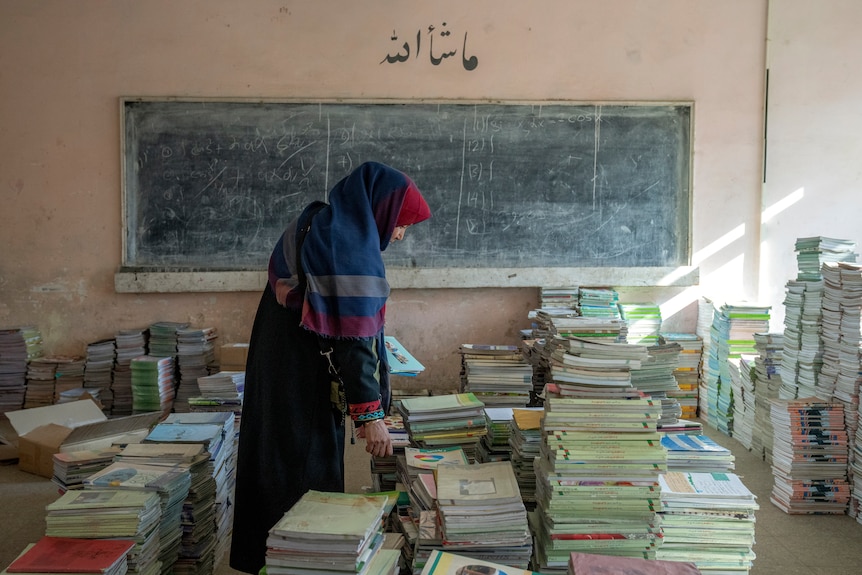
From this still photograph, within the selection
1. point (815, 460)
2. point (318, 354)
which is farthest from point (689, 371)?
point (318, 354)

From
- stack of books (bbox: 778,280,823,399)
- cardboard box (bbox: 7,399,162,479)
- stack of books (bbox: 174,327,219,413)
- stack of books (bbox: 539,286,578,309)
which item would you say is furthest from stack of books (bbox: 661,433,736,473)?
stack of books (bbox: 174,327,219,413)

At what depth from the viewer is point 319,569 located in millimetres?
1663

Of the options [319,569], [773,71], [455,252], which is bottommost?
[319,569]

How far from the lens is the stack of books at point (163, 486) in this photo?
2443 mm

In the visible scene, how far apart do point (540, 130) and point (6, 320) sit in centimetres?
434

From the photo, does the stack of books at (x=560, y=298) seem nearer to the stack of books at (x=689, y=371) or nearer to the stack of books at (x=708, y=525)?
the stack of books at (x=689, y=371)

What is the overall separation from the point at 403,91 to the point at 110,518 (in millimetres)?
4025

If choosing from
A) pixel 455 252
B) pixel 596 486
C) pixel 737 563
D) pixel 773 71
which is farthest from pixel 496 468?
pixel 773 71

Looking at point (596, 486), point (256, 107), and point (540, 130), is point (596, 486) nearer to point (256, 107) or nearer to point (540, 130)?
point (540, 130)

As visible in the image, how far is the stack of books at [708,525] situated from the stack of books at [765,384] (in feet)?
6.43

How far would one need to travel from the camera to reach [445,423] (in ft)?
9.05

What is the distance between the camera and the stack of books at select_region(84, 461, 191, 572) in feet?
8.02

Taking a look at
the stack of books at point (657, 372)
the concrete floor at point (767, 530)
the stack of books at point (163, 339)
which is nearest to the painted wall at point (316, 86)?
the stack of books at point (163, 339)

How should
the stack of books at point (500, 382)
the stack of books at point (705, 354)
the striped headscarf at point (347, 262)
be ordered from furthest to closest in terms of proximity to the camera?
1. the stack of books at point (705, 354)
2. the stack of books at point (500, 382)
3. the striped headscarf at point (347, 262)
